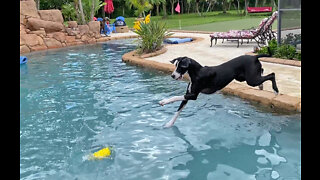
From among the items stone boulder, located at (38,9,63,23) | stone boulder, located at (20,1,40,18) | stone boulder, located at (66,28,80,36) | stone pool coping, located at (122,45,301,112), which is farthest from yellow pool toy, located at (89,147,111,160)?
stone boulder, located at (66,28,80,36)

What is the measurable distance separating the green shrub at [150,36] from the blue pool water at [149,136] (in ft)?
12.8

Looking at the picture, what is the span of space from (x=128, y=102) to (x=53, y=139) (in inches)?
79.8

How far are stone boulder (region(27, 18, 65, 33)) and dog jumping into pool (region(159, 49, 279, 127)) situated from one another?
42.7 feet

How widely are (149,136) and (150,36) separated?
7298 mm

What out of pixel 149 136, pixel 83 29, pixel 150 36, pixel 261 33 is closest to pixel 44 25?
pixel 83 29

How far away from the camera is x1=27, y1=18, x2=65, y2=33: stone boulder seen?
53.0 feet

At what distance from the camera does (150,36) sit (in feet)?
39.1

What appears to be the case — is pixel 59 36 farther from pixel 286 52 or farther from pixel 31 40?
pixel 286 52

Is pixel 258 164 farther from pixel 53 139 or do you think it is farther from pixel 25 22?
pixel 25 22

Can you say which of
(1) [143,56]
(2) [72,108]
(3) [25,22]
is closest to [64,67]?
(1) [143,56]

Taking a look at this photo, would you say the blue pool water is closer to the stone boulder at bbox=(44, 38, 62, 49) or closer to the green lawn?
the stone boulder at bbox=(44, 38, 62, 49)

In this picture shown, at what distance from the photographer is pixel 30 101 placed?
727 centimetres

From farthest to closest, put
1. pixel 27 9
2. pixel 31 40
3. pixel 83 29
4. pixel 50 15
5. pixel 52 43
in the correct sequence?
pixel 83 29
pixel 50 15
pixel 52 43
pixel 27 9
pixel 31 40

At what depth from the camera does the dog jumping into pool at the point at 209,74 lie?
4.96m
